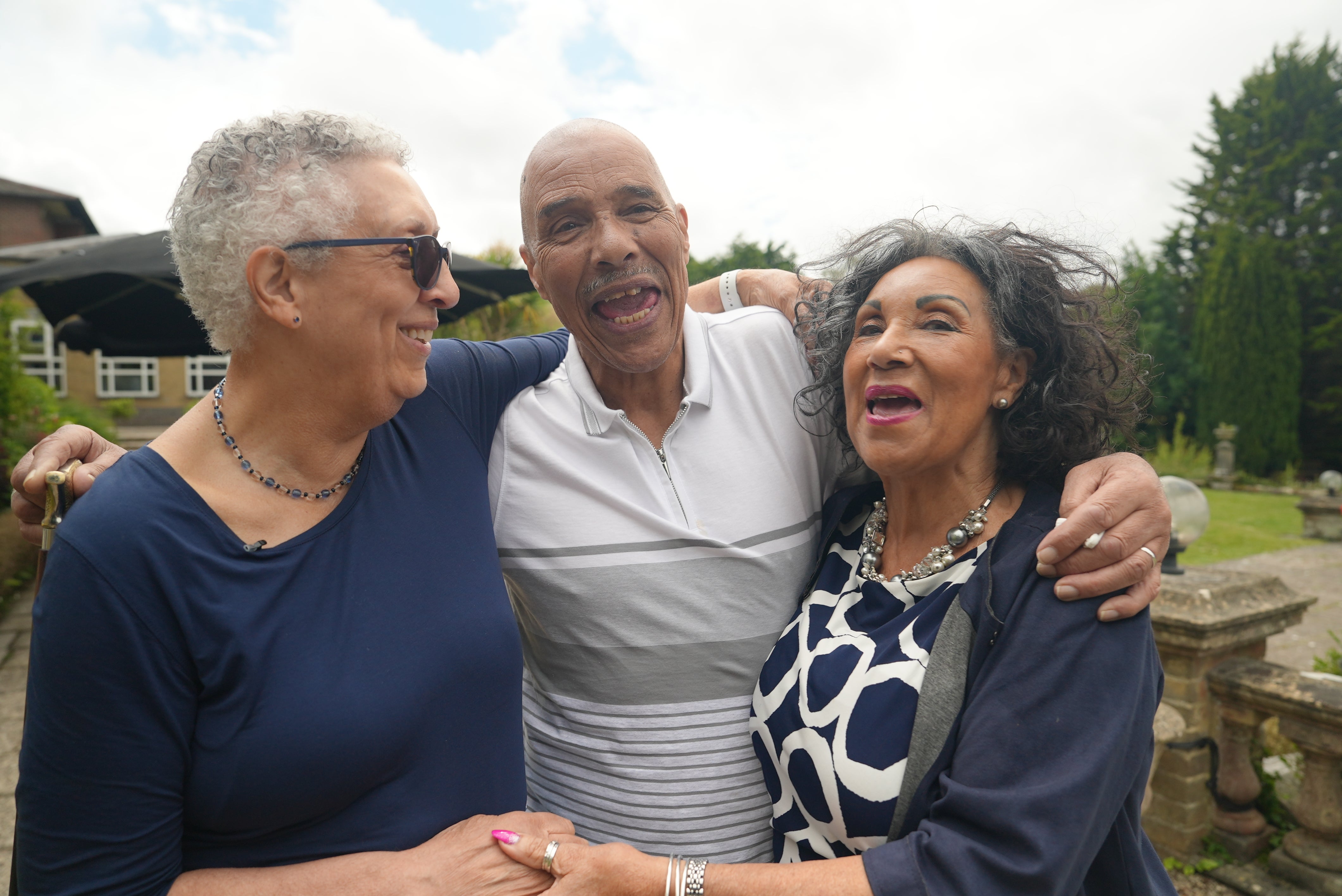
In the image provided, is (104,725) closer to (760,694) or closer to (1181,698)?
(760,694)

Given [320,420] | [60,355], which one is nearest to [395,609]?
[320,420]

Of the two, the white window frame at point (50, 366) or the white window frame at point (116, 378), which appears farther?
the white window frame at point (116, 378)

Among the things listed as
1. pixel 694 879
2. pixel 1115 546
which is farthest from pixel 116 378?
pixel 1115 546

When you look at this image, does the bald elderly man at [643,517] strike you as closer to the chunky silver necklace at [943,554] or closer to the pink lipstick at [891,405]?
the chunky silver necklace at [943,554]

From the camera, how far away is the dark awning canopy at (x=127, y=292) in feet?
16.9

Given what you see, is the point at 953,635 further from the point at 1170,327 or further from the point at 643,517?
the point at 1170,327

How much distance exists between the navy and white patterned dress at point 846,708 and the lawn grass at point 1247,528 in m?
9.65

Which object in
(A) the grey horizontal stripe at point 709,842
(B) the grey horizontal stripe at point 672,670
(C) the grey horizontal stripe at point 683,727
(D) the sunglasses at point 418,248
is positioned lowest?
(A) the grey horizontal stripe at point 709,842

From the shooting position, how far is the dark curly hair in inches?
69.6

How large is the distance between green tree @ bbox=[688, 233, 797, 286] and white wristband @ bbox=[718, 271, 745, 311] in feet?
47.9

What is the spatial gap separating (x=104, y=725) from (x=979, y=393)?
170 cm

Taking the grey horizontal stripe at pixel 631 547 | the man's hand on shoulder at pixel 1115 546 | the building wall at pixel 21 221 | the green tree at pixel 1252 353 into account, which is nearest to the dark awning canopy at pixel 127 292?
the grey horizontal stripe at pixel 631 547

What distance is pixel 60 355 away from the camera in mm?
21078

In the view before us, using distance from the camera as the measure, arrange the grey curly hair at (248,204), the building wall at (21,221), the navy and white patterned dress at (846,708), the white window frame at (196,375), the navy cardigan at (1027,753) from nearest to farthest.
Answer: the navy cardigan at (1027,753) → the grey curly hair at (248,204) → the navy and white patterned dress at (846,708) → the white window frame at (196,375) → the building wall at (21,221)
